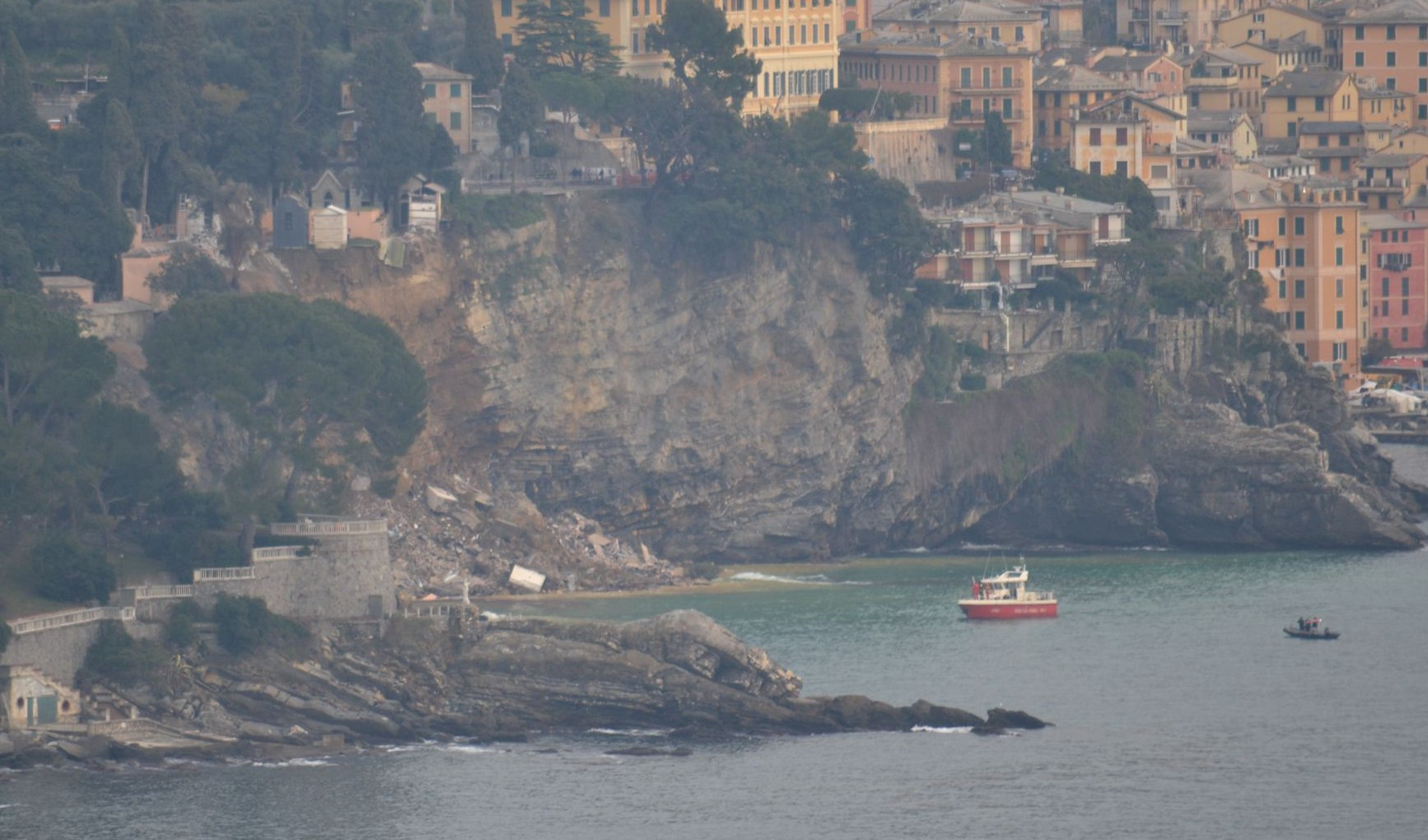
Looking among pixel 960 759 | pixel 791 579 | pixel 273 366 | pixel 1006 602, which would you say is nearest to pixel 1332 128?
pixel 791 579

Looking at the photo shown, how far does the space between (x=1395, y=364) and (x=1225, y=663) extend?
1990 inches

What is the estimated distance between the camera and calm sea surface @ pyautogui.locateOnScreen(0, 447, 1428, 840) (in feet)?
331

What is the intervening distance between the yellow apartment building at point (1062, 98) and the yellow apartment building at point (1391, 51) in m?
27.2

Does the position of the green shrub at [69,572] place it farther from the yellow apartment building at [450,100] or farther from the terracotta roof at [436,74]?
the terracotta roof at [436,74]

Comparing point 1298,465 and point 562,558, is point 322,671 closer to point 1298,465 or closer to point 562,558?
point 562,558

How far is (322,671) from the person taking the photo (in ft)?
360


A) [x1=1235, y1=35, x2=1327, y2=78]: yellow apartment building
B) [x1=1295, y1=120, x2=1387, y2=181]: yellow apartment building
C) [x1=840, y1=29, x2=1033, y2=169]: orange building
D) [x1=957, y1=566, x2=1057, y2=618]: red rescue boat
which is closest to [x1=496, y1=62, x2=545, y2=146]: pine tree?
[x1=957, y1=566, x2=1057, y2=618]: red rescue boat

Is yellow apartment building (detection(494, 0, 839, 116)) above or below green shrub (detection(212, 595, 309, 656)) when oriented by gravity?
above

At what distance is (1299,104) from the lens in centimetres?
17388

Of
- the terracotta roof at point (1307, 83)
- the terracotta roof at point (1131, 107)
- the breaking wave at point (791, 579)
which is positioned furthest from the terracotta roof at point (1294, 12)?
the breaking wave at point (791, 579)

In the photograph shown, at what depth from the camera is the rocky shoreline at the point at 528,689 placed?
108188 millimetres

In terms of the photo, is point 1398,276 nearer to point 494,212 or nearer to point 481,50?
point 481,50

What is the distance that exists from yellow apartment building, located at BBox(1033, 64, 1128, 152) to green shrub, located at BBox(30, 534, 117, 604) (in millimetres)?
55153

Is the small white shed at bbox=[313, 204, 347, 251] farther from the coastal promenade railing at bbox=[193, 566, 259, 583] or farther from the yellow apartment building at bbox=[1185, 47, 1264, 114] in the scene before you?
the yellow apartment building at bbox=[1185, 47, 1264, 114]
